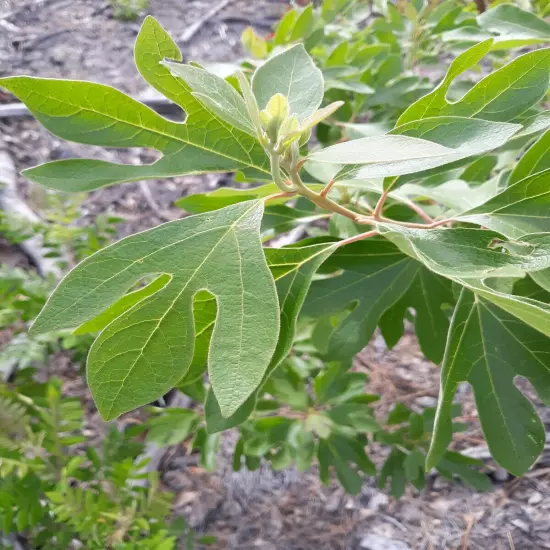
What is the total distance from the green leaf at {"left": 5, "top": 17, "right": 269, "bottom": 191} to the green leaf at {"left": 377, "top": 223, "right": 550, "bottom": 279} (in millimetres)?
284

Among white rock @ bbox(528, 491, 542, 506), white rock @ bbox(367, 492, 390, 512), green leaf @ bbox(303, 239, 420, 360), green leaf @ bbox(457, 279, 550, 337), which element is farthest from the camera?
white rock @ bbox(367, 492, 390, 512)

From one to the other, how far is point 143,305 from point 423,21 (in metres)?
1.49

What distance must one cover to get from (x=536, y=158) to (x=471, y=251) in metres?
0.24

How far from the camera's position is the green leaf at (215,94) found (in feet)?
1.95

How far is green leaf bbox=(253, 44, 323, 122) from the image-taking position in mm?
773

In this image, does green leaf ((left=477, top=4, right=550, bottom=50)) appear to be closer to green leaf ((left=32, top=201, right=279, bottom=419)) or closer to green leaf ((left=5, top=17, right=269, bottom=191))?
green leaf ((left=5, top=17, right=269, bottom=191))

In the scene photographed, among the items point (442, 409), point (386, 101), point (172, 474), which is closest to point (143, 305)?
point (442, 409)

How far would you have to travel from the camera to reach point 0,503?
113 cm

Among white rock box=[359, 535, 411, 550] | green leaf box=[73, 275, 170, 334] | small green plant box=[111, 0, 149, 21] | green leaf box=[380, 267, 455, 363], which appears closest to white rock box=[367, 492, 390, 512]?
white rock box=[359, 535, 411, 550]

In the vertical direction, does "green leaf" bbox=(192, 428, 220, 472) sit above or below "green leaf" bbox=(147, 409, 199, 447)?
below

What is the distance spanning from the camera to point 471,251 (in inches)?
26.7

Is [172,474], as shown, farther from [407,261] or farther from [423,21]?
[423,21]

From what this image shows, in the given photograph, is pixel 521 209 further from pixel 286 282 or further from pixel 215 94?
pixel 215 94

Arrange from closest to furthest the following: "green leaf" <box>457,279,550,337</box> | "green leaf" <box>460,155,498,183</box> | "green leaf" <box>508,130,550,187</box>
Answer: "green leaf" <box>457,279,550,337</box> < "green leaf" <box>508,130,550,187</box> < "green leaf" <box>460,155,498,183</box>
